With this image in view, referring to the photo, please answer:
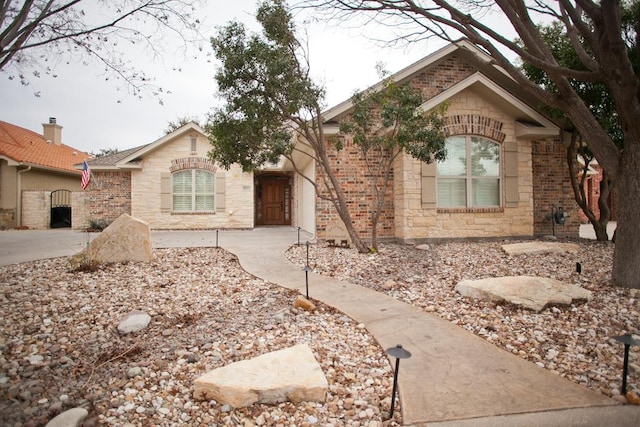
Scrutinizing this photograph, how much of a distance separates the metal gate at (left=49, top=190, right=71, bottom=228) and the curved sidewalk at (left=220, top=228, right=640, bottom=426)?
18974mm

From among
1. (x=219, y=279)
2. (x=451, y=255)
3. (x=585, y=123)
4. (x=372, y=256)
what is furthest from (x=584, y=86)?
(x=219, y=279)

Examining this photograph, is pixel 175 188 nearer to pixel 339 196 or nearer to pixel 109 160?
pixel 109 160

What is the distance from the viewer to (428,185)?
29.7 feet

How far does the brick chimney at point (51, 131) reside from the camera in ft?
74.3

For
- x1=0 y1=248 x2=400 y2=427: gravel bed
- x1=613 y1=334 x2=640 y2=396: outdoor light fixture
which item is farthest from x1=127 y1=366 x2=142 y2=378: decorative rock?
x1=613 y1=334 x2=640 y2=396: outdoor light fixture

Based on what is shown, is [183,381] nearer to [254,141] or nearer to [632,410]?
[632,410]

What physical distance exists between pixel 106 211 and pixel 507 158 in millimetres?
14787

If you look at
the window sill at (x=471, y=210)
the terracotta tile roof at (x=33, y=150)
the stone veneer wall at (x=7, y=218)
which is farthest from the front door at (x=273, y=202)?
the stone veneer wall at (x=7, y=218)

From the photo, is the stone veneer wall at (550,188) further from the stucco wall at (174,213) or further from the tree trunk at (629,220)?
the stucco wall at (174,213)

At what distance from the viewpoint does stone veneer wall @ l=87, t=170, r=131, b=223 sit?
48.1ft

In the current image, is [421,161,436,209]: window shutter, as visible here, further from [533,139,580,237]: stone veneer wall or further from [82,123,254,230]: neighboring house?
[82,123,254,230]: neighboring house

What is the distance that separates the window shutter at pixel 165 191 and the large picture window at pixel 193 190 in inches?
9.8

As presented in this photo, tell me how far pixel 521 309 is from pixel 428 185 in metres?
5.27

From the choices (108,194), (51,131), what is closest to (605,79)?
(108,194)
